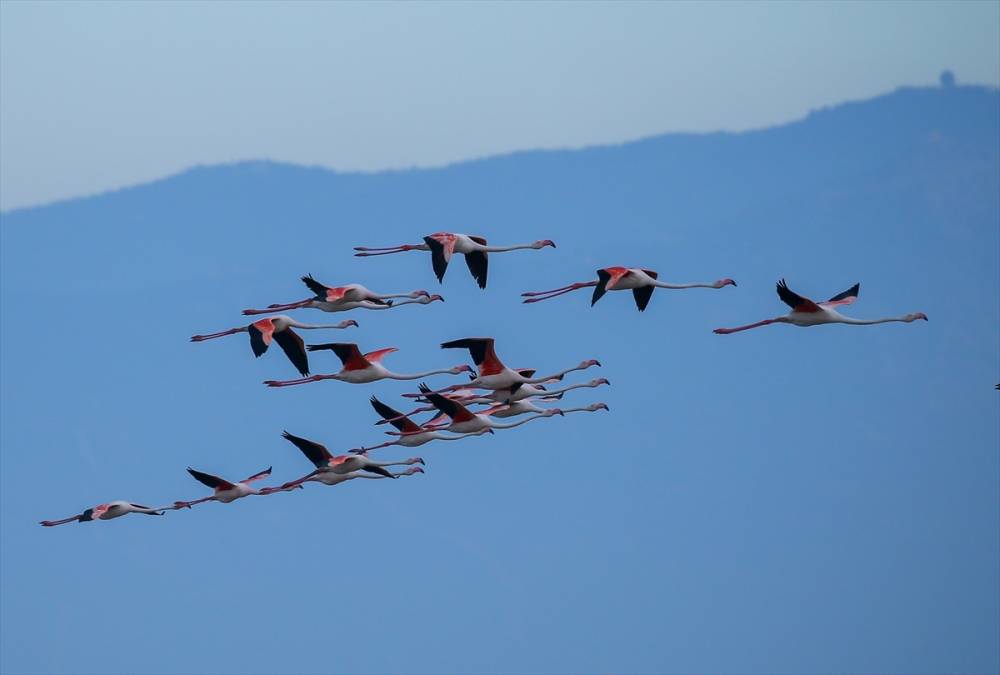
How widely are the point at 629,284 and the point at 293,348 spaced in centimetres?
373

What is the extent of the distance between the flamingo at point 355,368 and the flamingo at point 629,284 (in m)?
2.05

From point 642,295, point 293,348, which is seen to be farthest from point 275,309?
point 642,295

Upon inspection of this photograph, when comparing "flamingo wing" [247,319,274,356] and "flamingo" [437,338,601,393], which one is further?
"flamingo" [437,338,601,393]

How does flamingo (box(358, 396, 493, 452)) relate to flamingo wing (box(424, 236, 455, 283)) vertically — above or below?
below

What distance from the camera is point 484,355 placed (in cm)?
2662

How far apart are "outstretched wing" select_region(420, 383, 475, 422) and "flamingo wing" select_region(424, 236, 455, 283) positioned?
1.90m

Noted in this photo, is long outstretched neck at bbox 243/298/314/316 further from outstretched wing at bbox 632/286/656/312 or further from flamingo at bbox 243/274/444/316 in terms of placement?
outstretched wing at bbox 632/286/656/312

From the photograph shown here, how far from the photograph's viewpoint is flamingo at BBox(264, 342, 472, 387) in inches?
1038

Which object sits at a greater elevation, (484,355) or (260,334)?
(260,334)

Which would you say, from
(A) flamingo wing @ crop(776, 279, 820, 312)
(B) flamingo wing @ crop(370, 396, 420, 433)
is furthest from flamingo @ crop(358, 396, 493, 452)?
(A) flamingo wing @ crop(776, 279, 820, 312)

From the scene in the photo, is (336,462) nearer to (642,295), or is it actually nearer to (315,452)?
(315,452)

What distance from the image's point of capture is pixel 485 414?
27.5 meters

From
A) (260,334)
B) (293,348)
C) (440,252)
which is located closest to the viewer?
(440,252)

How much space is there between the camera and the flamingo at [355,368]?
86.5 feet
